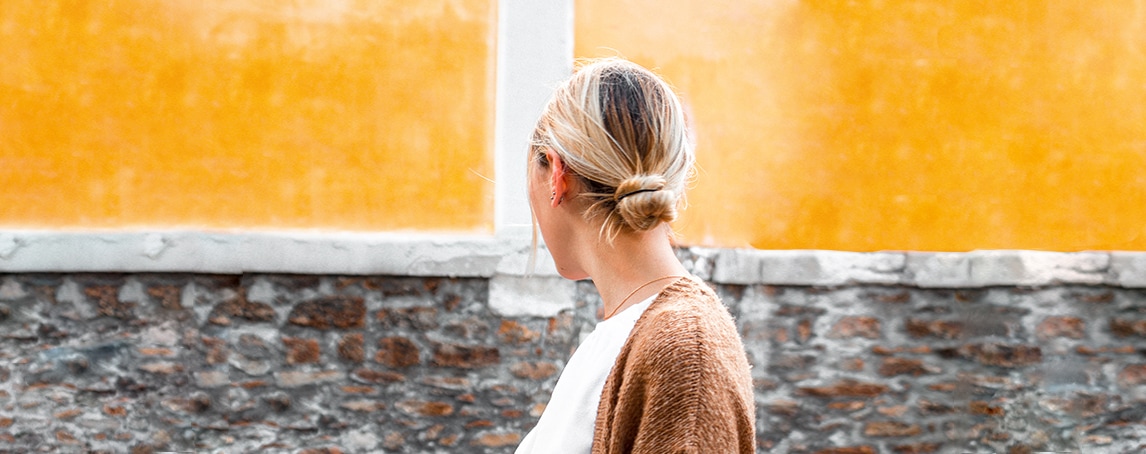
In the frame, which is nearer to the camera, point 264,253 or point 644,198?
point 644,198

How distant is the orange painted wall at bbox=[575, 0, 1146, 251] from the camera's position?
3.85 m

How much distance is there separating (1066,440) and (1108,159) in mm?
1365

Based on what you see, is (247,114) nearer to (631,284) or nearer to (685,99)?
(685,99)

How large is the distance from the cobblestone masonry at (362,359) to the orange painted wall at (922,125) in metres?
0.35

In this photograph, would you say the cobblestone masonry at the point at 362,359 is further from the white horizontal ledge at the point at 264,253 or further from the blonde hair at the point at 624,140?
the blonde hair at the point at 624,140

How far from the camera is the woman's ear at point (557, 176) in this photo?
3.69 feet

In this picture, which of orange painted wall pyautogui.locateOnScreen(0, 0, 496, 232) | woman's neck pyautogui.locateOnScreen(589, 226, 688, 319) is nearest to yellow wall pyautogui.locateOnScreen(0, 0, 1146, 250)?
orange painted wall pyautogui.locateOnScreen(0, 0, 496, 232)

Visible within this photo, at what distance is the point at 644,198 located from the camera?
105 centimetres

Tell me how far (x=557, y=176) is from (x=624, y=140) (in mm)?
121

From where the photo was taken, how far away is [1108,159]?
3.98 m

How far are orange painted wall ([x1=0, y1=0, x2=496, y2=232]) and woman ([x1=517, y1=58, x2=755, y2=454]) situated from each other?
246cm

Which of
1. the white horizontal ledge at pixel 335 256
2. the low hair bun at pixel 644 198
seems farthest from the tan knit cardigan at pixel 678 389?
the white horizontal ledge at pixel 335 256

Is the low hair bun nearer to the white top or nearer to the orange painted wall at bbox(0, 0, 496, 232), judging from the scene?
the white top

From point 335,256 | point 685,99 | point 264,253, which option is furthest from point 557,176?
point 685,99
